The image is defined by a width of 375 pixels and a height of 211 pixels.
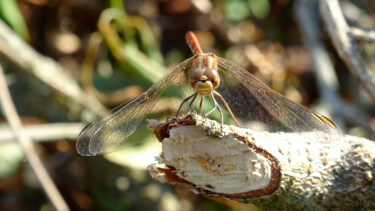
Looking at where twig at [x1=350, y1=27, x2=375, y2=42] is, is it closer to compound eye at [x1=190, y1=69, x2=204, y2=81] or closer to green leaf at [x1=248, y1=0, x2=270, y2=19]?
compound eye at [x1=190, y1=69, x2=204, y2=81]

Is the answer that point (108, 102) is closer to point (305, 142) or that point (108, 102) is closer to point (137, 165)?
point (137, 165)

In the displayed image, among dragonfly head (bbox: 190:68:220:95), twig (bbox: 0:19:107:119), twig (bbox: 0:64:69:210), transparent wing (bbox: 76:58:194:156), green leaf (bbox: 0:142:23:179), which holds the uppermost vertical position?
dragonfly head (bbox: 190:68:220:95)

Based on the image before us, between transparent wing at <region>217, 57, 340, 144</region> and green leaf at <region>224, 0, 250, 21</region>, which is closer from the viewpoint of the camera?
transparent wing at <region>217, 57, 340, 144</region>

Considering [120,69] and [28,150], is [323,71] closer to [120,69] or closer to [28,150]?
[120,69]

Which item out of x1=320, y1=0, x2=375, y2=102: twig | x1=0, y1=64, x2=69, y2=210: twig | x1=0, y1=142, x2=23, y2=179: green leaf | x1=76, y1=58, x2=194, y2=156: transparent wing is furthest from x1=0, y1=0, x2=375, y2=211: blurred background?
x1=76, y1=58, x2=194, y2=156: transparent wing

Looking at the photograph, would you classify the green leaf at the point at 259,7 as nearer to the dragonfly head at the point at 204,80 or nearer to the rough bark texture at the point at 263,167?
the dragonfly head at the point at 204,80

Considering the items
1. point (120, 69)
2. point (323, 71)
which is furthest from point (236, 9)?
point (120, 69)

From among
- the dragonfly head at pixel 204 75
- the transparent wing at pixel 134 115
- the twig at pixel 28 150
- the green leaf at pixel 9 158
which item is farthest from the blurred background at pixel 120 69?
the dragonfly head at pixel 204 75
